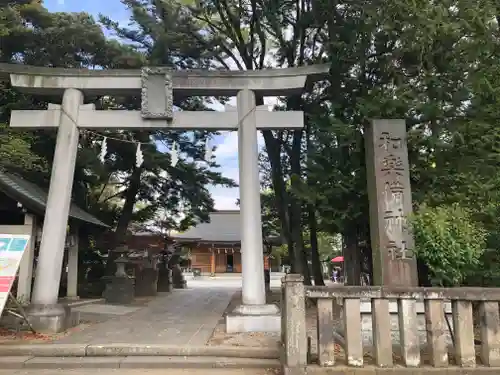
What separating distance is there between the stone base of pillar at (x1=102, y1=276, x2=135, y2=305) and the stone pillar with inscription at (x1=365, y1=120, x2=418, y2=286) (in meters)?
9.10

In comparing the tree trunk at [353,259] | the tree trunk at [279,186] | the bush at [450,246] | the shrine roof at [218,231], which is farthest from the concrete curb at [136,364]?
the shrine roof at [218,231]

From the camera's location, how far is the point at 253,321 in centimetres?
786

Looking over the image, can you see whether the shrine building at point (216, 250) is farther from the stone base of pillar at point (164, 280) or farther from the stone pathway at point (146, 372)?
the stone pathway at point (146, 372)

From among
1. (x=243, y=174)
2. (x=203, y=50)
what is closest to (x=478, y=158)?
(x=243, y=174)

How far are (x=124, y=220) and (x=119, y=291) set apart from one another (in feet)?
12.4

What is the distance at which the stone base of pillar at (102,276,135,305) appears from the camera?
14289 mm

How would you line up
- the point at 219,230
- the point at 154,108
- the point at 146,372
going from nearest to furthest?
1. the point at 146,372
2. the point at 154,108
3. the point at 219,230

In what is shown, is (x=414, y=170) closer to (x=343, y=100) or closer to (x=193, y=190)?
(x=343, y=100)

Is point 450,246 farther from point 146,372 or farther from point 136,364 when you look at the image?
point 136,364

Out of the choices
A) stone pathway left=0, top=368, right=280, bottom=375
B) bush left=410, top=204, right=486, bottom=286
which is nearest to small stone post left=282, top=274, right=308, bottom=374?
stone pathway left=0, top=368, right=280, bottom=375

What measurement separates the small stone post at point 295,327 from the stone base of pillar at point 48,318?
485 cm

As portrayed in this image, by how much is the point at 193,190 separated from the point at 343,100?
820 cm

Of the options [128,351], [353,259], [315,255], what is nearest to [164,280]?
[315,255]

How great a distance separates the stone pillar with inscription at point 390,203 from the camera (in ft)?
27.0
